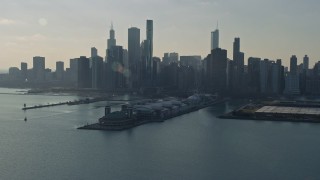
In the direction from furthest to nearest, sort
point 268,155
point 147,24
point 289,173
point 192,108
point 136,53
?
point 136,53 → point 147,24 → point 192,108 → point 268,155 → point 289,173

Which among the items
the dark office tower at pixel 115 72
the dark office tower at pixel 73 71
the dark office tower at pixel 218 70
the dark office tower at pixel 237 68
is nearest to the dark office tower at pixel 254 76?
the dark office tower at pixel 237 68

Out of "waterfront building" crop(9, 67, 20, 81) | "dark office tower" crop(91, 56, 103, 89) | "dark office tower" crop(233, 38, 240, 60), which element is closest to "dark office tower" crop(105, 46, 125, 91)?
"dark office tower" crop(91, 56, 103, 89)

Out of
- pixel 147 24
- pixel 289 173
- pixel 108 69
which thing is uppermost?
pixel 147 24

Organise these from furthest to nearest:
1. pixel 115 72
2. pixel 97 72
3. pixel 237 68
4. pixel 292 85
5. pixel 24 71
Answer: pixel 24 71
pixel 115 72
pixel 97 72
pixel 237 68
pixel 292 85

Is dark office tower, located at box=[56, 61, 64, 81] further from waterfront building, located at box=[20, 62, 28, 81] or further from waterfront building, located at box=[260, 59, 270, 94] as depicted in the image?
waterfront building, located at box=[260, 59, 270, 94]

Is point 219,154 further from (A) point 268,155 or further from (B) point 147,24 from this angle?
(B) point 147,24

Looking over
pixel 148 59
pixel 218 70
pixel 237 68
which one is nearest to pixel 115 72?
pixel 148 59

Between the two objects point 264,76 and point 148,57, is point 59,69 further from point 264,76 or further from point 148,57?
point 264,76

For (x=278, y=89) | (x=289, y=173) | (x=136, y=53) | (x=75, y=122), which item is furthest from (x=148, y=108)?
(x=136, y=53)
